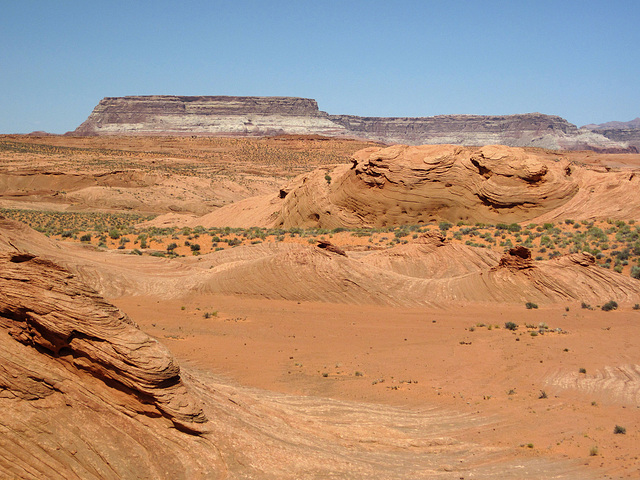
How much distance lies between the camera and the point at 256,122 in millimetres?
160875

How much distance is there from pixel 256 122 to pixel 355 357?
500 feet

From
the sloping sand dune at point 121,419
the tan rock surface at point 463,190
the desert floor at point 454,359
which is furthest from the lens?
the tan rock surface at point 463,190

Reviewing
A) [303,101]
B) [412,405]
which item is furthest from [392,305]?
[303,101]

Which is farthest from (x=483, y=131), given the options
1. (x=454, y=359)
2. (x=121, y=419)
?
(x=121, y=419)

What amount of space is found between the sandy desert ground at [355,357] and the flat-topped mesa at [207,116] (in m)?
129

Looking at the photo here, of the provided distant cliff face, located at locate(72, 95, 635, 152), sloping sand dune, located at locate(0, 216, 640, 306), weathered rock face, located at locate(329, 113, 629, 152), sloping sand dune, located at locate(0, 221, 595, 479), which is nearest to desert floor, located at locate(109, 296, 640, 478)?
sloping sand dune, located at locate(0, 216, 640, 306)

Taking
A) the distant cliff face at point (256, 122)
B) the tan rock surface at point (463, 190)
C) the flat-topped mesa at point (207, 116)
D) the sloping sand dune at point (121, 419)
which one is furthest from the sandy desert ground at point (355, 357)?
the distant cliff face at point (256, 122)

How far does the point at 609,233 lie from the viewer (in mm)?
25672

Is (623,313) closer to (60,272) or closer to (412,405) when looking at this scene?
(412,405)

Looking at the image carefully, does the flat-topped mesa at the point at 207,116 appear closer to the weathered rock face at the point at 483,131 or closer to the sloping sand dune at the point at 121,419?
the weathered rock face at the point at 483,131

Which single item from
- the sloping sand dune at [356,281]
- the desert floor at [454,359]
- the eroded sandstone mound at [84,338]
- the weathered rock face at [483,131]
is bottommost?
the desert floor at [454,359]

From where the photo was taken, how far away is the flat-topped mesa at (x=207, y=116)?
156125mm

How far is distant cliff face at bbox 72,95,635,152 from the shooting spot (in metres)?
156

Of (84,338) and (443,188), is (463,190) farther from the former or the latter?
(84,338)
